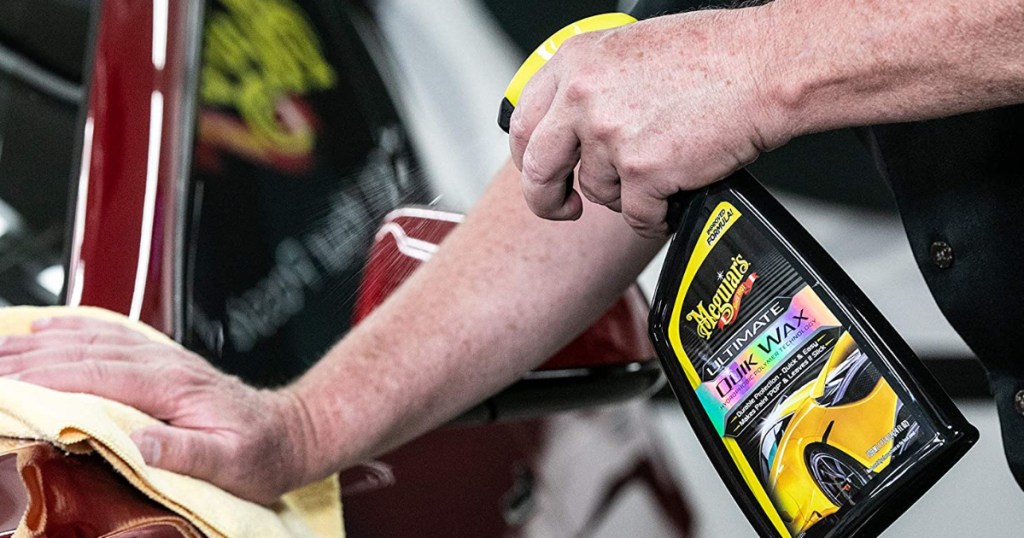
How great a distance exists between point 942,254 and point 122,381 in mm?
659

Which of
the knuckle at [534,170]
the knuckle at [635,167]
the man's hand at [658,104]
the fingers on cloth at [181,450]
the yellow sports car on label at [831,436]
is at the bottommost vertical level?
the fingers on cloth at [181,450]

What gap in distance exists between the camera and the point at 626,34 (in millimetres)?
879

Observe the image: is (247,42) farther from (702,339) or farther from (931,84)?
(931,84)

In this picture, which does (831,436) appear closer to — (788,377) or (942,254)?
(788,377)

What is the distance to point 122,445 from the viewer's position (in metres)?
0.89

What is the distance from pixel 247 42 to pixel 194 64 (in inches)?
3.3

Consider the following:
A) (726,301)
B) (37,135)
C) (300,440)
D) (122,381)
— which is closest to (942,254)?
(726,301)

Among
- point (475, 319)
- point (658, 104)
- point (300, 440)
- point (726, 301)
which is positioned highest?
point (658, 104)

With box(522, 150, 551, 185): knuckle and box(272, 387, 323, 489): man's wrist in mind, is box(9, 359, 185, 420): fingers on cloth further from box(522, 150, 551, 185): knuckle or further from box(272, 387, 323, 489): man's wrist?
box(522, 150, 551, 185): knuckle

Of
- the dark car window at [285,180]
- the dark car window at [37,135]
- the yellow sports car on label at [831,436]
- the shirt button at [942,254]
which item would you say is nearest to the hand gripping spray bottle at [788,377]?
the yellow sports car on label at [831,436]

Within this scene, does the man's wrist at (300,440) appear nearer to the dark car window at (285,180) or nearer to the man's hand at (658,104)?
the dark car window at (285,180)

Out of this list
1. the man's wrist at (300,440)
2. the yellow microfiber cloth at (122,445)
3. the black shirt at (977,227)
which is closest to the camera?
the yellow microfiber cloth at (122,445)

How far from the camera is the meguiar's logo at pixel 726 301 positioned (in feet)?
2.85

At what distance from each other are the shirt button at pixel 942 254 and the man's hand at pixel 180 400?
1.81 ft
